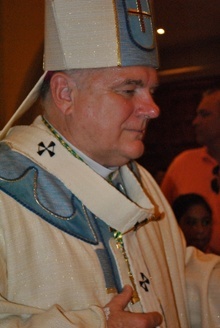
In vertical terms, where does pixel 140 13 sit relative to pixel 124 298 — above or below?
above

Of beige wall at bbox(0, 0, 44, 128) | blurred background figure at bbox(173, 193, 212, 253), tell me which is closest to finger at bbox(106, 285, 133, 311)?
blurred background figure at bbox(173, 193, 212, 253)

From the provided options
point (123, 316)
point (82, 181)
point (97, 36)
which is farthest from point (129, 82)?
point (123, 316)

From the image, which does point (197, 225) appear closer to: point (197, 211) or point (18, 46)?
point (197, 211)

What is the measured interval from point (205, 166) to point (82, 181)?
5.34 ft

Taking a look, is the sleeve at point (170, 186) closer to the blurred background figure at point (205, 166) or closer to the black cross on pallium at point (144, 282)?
the blurred background figure at point (205, 166)

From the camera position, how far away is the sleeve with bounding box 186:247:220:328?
174 cm

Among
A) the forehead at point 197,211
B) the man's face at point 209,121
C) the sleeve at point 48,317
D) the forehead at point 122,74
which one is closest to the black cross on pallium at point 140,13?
the forehead at point 122,74

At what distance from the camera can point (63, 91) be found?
160 cm

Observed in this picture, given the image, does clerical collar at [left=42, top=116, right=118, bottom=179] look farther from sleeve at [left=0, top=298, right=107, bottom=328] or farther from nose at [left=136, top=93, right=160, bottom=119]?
sleeve at [left=0, top=298, right=107, bottom=328]

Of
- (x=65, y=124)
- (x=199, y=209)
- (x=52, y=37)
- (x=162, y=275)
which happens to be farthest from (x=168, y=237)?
(x=199, y=209)

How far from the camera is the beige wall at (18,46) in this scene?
296cm

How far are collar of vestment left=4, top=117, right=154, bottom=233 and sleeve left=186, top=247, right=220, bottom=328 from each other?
0.31 m

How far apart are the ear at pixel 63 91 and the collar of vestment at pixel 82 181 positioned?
0.08 meters

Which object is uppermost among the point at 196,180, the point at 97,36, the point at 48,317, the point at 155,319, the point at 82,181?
the point at 97,36
